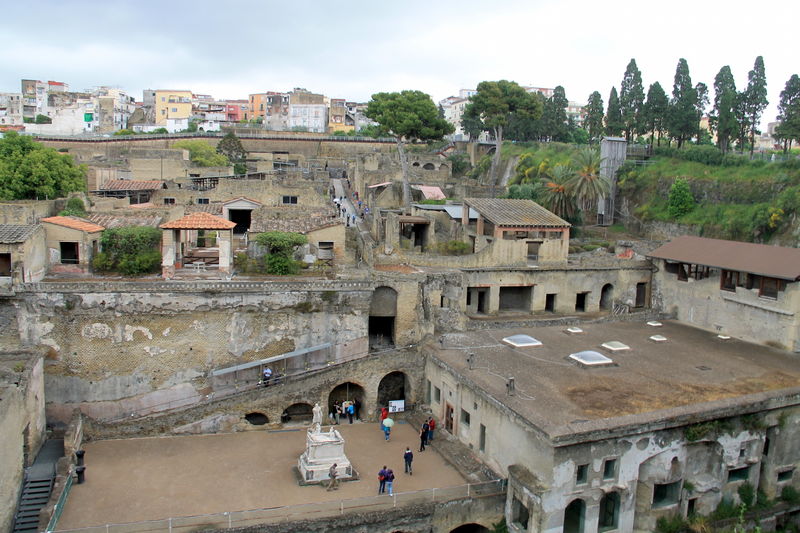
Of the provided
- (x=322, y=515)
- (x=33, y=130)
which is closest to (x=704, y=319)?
(x=322, y=515)

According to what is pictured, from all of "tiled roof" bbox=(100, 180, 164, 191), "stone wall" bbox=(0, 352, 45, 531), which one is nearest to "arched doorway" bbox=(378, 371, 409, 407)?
"stone wall" bbox=(0, 352, 45, 531)

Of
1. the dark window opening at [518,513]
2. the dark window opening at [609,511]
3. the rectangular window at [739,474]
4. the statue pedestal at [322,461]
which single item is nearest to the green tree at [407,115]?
the statue pedestal at [322,461]

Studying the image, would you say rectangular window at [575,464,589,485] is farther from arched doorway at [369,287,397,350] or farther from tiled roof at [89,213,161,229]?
tiled roof at [89,213,161,229]

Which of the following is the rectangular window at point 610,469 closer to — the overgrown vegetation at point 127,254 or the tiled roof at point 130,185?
the overgrown vegetation at point 127,254

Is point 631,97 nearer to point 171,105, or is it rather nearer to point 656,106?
point 656,106

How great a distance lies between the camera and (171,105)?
112 m

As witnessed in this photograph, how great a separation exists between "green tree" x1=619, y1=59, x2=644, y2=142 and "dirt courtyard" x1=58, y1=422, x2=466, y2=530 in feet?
136

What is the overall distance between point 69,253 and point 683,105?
45932 millimetres

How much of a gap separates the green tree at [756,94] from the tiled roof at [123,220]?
41.6 meters

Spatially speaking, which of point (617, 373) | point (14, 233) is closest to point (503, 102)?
point (617, 373)

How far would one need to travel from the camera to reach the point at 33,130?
9362 cm

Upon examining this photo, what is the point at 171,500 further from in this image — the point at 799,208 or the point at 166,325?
the point at 799,208

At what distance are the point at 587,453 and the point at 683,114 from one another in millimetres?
41352

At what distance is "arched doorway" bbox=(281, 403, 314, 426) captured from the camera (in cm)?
2960
